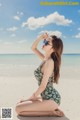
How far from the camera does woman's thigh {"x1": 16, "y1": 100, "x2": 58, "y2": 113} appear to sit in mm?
3000

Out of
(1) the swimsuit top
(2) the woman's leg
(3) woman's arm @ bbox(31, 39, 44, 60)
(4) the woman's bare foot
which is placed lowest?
(4) the woman's bare foot

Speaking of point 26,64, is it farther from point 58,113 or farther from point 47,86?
point 58,113

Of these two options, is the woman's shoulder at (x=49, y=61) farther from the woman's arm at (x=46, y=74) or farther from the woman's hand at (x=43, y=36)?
the woman's hand at (x=43, y=36)

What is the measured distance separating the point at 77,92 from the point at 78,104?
0.30 feet

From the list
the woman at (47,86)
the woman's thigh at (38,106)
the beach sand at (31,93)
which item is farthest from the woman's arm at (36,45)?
the woman's thigh at (38,106)

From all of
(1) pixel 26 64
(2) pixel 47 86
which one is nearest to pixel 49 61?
(2) pixel 47 86

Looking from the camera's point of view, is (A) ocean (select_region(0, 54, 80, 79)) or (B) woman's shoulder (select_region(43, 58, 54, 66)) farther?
(A) ocean (select_region(0, 54, 80, 79))

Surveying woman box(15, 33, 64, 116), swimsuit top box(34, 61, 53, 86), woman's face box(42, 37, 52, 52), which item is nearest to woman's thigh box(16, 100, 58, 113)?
woman box(15, 33, 64, 116)

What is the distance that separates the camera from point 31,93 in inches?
120

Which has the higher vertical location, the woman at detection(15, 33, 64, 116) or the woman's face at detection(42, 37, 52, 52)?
the woman's face at detection(42, 37, 52, 52)

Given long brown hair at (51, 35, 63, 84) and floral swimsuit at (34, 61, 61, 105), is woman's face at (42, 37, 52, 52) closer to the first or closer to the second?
long brown hair at (51, 35, 63, 84)

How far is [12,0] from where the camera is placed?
301cm

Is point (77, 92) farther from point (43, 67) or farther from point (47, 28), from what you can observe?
point (47, 28)

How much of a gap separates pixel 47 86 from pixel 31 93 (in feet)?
0.48
